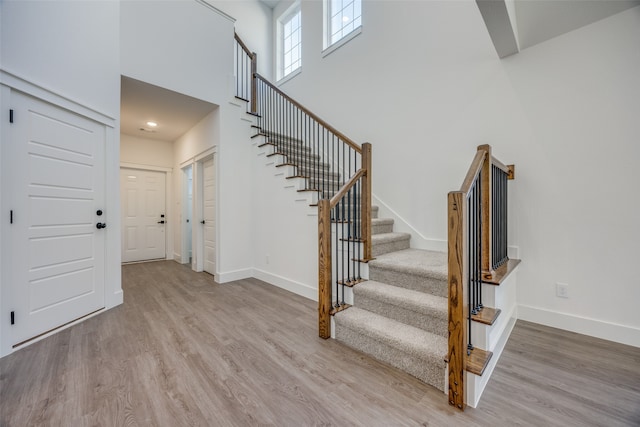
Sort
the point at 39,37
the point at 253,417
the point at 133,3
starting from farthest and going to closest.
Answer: the point at 133,3
the point at 39,37
the point at 253,417

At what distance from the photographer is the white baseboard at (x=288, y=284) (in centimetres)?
327

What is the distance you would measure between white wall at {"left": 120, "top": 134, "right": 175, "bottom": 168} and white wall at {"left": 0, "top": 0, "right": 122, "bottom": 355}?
2.71 metres

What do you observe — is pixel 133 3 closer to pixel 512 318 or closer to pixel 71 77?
pixel 71 77

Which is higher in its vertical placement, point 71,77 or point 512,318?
point 71,77

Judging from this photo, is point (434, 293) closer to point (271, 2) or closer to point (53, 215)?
point (53, 215)

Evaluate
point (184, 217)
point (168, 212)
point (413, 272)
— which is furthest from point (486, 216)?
point (168, 212)

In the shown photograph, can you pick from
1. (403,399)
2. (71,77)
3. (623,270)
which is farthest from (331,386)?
(71,77)

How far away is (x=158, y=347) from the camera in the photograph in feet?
7.04

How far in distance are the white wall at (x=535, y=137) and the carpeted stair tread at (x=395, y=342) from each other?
1453mm

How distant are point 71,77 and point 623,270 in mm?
5221

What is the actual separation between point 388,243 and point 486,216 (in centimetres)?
112

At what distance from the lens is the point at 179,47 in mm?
3666

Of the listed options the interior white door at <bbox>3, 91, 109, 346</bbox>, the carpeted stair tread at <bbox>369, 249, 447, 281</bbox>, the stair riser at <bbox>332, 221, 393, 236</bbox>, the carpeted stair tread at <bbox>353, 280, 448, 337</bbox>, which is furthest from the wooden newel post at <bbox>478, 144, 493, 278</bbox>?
the interior white door at <bbox>3, 91, 109, 346</bbox>

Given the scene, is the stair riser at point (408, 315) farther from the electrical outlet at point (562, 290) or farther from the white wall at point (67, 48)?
the white wall at point (67, 48)
